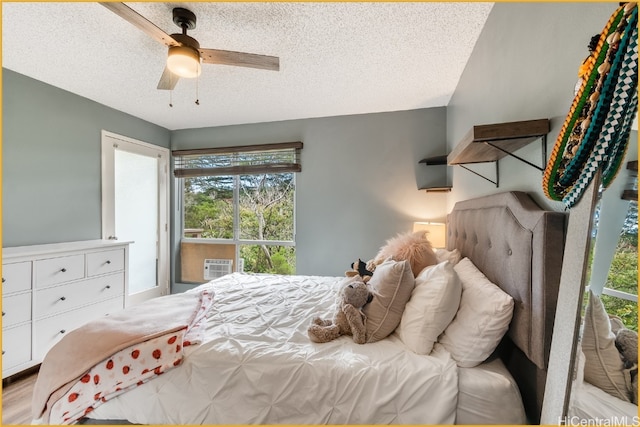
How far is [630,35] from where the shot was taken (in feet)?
1.83

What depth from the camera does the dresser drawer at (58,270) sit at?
207 cm

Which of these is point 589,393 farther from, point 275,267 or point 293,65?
point 275,267

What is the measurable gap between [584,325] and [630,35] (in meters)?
0.69

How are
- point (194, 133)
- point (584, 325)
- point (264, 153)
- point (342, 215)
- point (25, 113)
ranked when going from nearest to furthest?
point (584, 325), point (25, 113), point (342, 215), point (264, 153), point (194, 133)

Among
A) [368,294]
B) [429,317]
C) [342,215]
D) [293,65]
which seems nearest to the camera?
[429,317]

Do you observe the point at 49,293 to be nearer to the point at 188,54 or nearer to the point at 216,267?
the point at 216,267

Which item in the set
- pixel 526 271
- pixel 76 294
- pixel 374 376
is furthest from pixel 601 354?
pixel 76 294

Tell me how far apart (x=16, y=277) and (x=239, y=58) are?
2.27 metres

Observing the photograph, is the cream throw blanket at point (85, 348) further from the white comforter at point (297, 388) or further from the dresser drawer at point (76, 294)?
the dresser drawer at point (76, 294)

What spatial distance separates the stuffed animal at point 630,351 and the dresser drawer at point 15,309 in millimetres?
3220

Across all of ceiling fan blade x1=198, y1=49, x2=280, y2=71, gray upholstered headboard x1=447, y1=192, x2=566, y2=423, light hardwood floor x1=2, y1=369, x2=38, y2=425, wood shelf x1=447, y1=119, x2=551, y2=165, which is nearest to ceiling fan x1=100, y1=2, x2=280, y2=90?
ceiling fan blade x1=198, y1=49, x2=280, y2=71

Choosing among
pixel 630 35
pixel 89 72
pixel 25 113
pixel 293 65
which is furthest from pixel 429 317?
pixel 25 113

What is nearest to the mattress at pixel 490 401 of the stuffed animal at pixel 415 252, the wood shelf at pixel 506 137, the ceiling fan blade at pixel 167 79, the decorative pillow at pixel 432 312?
the decorative pillow at pixel 432 312

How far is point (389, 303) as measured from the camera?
51.9 inches
